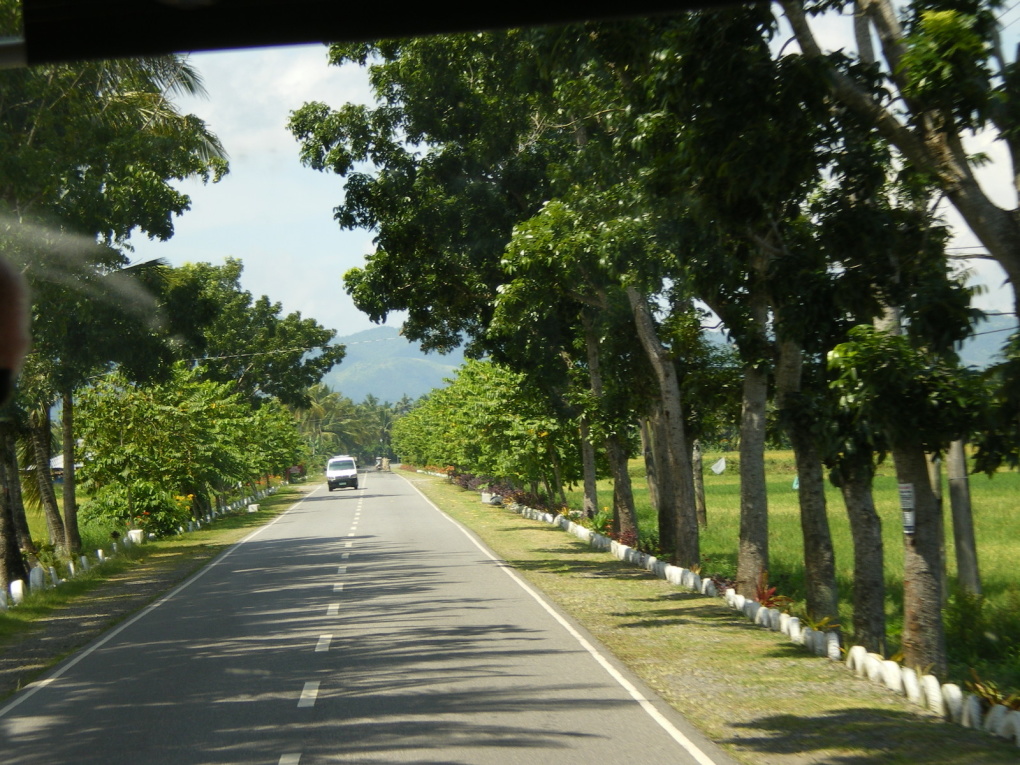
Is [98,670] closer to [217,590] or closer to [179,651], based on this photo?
[179,651]

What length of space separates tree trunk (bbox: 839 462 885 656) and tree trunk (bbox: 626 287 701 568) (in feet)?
25.0

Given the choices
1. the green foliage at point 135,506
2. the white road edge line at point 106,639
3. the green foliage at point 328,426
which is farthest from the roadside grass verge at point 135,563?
the green foliage at point 328,426

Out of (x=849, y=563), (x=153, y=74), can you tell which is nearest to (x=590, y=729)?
(x=153, y=74)

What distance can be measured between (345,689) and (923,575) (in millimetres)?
5797

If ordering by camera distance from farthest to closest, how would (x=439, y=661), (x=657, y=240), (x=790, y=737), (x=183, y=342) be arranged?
(x=183, y=342), (x=657, y=240), (x=439, y=661), (x=790, y=737)

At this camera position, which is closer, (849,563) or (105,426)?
(849,563)

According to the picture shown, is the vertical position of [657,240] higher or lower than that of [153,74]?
lower

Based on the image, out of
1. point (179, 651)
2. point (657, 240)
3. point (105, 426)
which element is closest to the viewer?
point (179, 651)

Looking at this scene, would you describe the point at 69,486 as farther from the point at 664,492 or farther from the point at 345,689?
the point at 345,689

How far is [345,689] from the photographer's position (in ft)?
36.2

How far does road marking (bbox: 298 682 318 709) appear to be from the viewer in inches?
408

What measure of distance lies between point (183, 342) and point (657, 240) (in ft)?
58.6

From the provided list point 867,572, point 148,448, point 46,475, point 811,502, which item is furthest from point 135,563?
point 867,572

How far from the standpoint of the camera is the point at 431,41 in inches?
860
